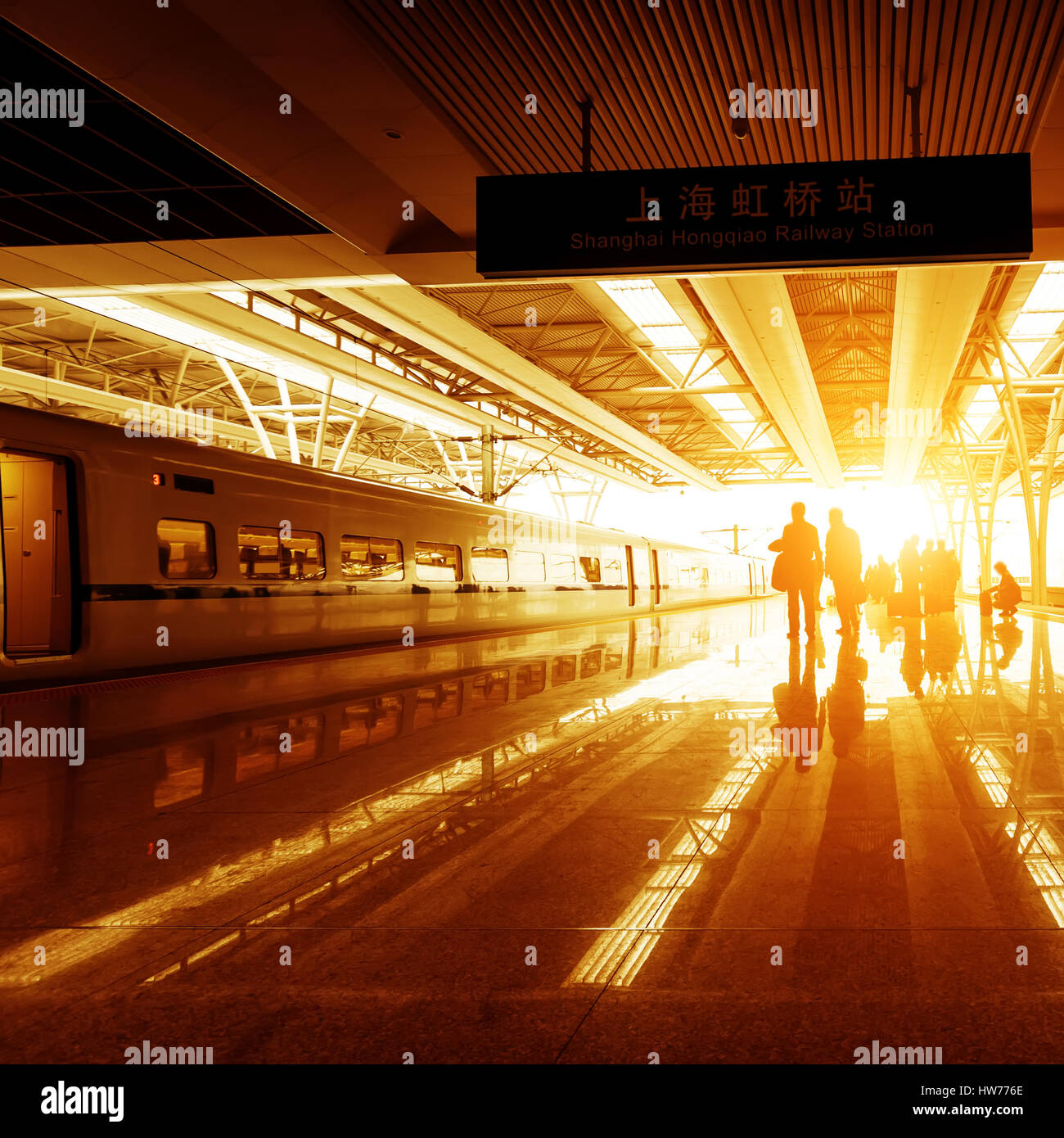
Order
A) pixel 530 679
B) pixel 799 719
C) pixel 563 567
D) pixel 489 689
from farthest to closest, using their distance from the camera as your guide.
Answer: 1. pixel 563 567
2. pixel 530 679
3. pixel 489 689
4. pixel 799 719

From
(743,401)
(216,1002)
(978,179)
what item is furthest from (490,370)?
(216,1002)

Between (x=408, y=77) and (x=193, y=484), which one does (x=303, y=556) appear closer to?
(x=193, y=484)

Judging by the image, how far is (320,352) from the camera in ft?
51.3

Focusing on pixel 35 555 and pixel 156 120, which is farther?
pixel 35 555

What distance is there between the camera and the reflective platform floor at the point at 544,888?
6.30 ft

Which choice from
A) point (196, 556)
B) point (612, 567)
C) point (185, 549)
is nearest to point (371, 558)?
point (196, 556)

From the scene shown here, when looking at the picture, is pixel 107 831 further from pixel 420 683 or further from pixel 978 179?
pixel 978 179

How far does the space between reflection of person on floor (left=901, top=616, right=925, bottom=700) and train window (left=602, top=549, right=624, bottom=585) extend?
7.69 metres

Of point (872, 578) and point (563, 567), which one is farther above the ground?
point (563, 567)

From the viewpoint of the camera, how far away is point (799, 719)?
220 inches

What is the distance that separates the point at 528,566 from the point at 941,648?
27.6ft

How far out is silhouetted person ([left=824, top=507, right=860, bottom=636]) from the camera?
419 inches

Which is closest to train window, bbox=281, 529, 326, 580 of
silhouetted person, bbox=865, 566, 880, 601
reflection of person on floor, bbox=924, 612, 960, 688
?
reflection of person on floor, bbox=924, 612, 960, 688

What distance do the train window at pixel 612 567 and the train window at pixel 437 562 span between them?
7197mm
